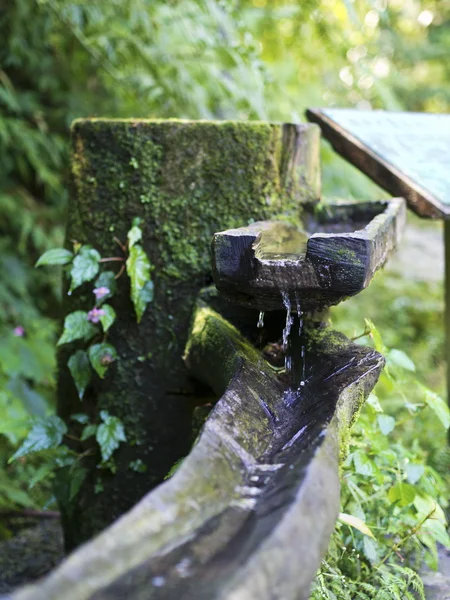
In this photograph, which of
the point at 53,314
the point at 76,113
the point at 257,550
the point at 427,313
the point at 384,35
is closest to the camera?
the point at 257,550

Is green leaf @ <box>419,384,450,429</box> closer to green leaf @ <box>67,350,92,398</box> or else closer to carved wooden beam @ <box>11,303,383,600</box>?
carved wooden beam @ <box>11,303,383,600</box>

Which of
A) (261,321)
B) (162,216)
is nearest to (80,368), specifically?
(162,216)

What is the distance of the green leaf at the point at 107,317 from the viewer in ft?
8.35

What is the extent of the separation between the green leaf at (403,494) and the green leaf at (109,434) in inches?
44.8

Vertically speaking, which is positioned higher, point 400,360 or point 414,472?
point 400,360

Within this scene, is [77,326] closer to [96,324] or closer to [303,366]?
[96,324]

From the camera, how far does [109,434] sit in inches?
106

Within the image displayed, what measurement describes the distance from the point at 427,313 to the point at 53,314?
4794 mm

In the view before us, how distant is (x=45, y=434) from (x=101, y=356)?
410mm

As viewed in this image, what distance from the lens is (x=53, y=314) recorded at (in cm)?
624

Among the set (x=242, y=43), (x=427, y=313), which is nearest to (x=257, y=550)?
(x=242, y=43)

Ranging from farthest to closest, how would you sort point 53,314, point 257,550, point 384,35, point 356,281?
1. point 384,35
2. point 53,314
3. point 356,281
4. point 257,550

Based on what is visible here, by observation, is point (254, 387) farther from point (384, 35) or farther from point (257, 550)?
point (384, 35)

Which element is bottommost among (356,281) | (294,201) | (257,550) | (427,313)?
(427,313)
